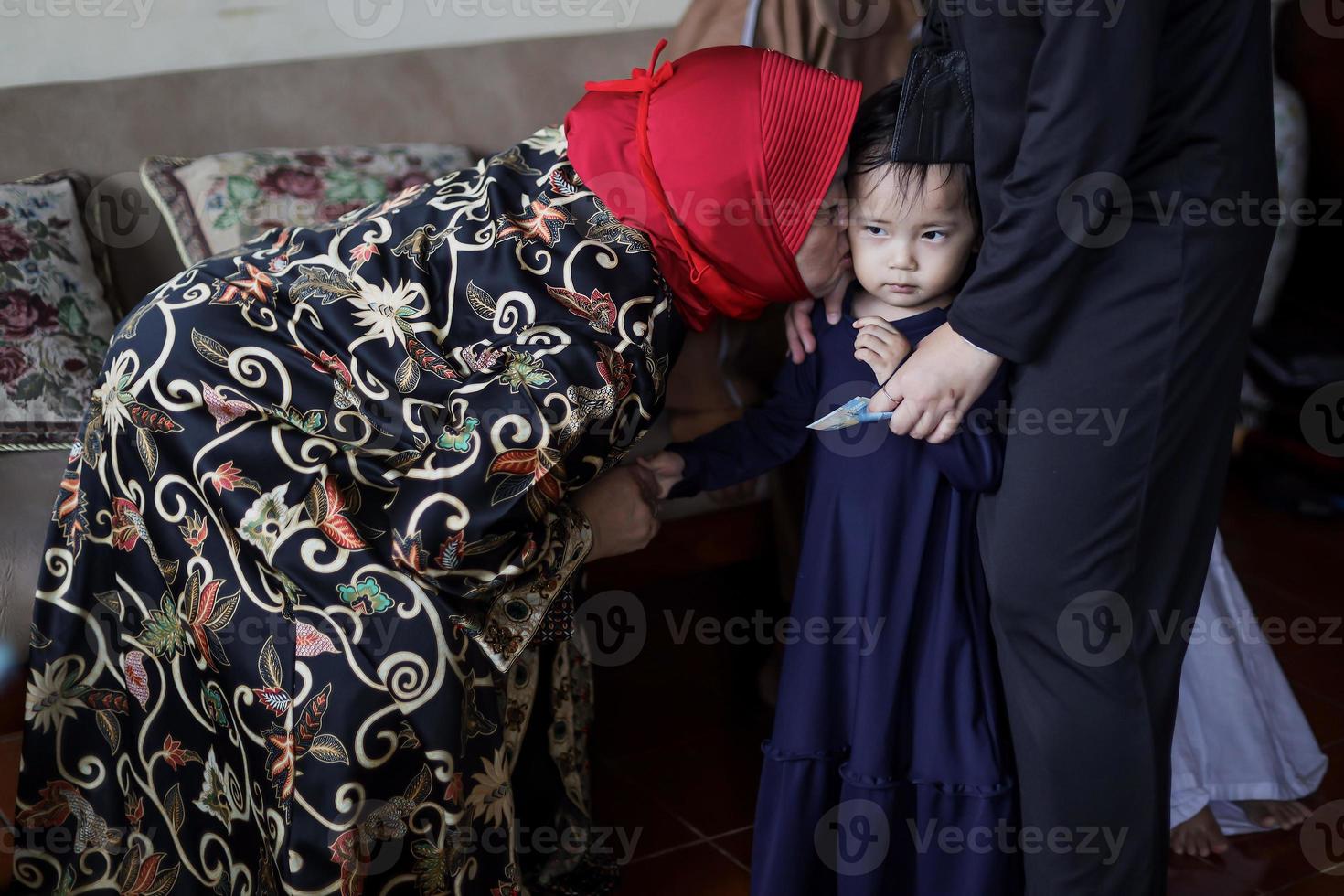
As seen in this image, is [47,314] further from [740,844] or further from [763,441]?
[740,844]

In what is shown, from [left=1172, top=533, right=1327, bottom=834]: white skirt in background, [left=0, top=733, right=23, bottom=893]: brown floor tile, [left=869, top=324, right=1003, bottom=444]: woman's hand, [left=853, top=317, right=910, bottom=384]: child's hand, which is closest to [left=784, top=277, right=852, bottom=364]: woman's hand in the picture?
[left=853, top=317, right=910, bottom=384]: child's hand

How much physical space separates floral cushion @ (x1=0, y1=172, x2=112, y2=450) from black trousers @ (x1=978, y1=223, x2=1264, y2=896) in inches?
52.0

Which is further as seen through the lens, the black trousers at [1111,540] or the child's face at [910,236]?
the child's face at [910,236]

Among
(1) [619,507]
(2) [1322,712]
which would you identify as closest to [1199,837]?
(2) [1322,712]

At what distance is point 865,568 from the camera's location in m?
1.33

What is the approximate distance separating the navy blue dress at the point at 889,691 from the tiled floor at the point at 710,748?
279mm

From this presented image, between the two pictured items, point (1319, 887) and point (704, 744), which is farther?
point (704, 744)

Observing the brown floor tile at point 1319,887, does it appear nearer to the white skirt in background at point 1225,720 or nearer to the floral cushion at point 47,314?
the white skirt in background at point 1225,720

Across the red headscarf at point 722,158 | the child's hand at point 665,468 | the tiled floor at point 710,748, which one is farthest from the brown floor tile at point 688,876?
the red headscarf at point 722,158

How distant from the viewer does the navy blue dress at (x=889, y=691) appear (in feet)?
4.25

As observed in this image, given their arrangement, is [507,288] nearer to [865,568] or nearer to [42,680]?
[865,568]

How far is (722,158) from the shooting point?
124 centimetres

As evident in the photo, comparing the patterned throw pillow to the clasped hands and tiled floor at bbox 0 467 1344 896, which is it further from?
the clasped hands

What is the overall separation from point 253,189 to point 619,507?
931 millimetres
